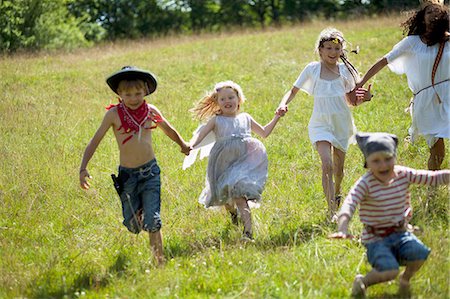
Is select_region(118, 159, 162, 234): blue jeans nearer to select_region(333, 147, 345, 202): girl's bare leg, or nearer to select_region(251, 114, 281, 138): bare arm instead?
select_region(251, 114, 281, 138): bare arm

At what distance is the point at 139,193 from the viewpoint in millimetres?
5758

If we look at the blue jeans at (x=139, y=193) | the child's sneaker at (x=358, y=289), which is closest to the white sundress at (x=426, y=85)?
the child's sneaker at (x=358, y=289)

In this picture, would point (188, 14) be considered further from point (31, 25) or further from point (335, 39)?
point (335, 39)

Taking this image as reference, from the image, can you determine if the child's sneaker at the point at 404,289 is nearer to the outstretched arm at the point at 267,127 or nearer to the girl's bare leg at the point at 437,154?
the outstretched arm at the point at 267,127

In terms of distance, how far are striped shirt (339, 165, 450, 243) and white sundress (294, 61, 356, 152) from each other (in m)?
2.01

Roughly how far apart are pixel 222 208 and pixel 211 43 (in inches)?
593

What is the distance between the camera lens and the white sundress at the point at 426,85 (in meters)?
6.65

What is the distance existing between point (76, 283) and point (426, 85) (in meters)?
4.30

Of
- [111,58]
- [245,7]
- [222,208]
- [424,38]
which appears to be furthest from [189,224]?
[245,7]

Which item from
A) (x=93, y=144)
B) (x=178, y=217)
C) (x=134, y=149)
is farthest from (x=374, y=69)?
(x=93, y=144)

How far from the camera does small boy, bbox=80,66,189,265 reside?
18.4 feet

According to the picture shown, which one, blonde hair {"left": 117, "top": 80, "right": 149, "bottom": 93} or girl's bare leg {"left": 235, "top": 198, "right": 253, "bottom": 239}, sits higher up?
blonde hair {"left": 117, "top": 80, "right": 149, "bottom": 93}

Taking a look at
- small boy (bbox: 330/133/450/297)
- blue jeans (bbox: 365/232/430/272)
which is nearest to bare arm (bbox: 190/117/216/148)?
small boy (bbox: 330/133/450/297)

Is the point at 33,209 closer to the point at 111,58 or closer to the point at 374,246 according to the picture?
the point at 374,246
